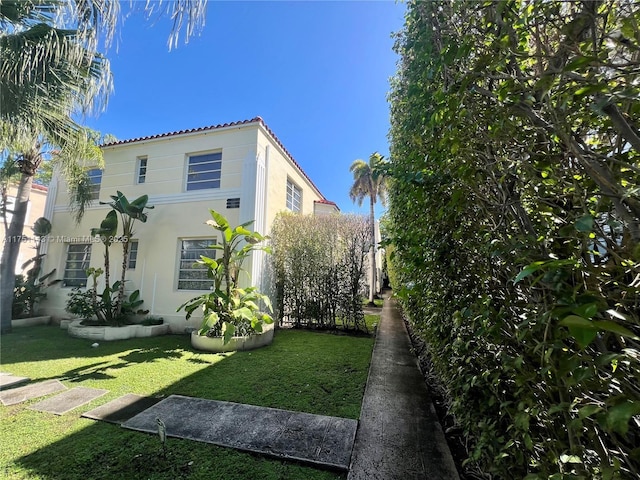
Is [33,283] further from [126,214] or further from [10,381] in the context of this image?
[10,381]

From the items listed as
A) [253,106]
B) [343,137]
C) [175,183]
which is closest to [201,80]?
[253,106]

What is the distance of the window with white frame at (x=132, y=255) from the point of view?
397 inches

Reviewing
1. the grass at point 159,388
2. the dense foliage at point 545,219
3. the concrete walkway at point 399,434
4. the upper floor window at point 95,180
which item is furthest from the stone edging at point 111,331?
the dense foliage at point 545,219

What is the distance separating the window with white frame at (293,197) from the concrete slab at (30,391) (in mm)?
9020

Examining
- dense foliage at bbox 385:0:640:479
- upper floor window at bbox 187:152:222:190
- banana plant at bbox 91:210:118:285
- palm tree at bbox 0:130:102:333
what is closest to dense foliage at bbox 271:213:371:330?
upper floor window at bbox 187:152:222:190

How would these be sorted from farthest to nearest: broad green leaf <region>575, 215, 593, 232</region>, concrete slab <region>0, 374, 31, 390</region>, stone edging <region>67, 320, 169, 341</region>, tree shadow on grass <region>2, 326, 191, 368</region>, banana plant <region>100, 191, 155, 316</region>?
banana plant <region>100, 191, 155, 316</region>, stone edging <region>67, 320, 169, 341</region>, tree shadow on grass <region>2, 326, 191, 368</region>, concrete slab <region>0, 374, 31, 390</region>, broad green leaf <region>575, 215, 593, 232</region>

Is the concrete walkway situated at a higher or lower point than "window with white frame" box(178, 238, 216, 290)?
lower

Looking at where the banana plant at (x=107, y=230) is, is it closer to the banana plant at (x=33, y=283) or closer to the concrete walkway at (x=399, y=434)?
the banana plant at (x=33, y=283)

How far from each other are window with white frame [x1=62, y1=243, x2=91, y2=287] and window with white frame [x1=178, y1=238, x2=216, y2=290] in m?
4.34

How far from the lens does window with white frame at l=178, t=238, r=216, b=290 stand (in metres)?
9.44

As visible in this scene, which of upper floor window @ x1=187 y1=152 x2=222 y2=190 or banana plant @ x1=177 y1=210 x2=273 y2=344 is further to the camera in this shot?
upper floor window @ x1=187 y1=152 x2=222 y2=190

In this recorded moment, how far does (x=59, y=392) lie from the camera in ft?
14.5

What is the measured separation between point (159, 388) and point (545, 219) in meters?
5.65

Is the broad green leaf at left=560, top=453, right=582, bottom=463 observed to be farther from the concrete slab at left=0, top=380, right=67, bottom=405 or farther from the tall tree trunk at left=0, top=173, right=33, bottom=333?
the tall tree trunk at left=0, top=173, right=33, bottom=333
